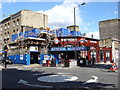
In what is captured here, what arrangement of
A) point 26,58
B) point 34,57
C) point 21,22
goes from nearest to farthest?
point 26,58 < point 34,57 < point 21,22

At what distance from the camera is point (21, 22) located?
4306cm

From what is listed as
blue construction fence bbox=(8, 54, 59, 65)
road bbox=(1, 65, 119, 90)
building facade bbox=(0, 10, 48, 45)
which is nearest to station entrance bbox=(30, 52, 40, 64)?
blue construction fence bbox=(8, 54, 59, 65)

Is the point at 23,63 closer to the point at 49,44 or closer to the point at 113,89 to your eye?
the point at 49,44

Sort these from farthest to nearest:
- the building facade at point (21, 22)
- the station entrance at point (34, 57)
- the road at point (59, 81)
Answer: the building facade at point (21, 22), the station entrance at point (34, 57), the road at point (59, 81)

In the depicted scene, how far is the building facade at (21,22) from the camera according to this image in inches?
1713

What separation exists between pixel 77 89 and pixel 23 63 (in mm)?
23646

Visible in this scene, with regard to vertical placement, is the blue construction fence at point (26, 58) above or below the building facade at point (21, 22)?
below

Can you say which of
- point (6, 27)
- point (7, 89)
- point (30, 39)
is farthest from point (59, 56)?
point (6, 27)

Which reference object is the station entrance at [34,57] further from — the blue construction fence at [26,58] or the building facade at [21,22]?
the building facade at [21,22]

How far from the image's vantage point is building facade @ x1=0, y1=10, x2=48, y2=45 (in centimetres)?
4351

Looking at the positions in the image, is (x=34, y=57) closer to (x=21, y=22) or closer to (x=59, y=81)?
(x=21, y=22)

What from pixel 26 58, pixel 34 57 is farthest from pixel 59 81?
pixel 34 57

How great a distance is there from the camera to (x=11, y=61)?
106ft

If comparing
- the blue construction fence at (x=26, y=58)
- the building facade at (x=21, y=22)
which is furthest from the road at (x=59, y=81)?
the building facade at (x=21, y=22)
